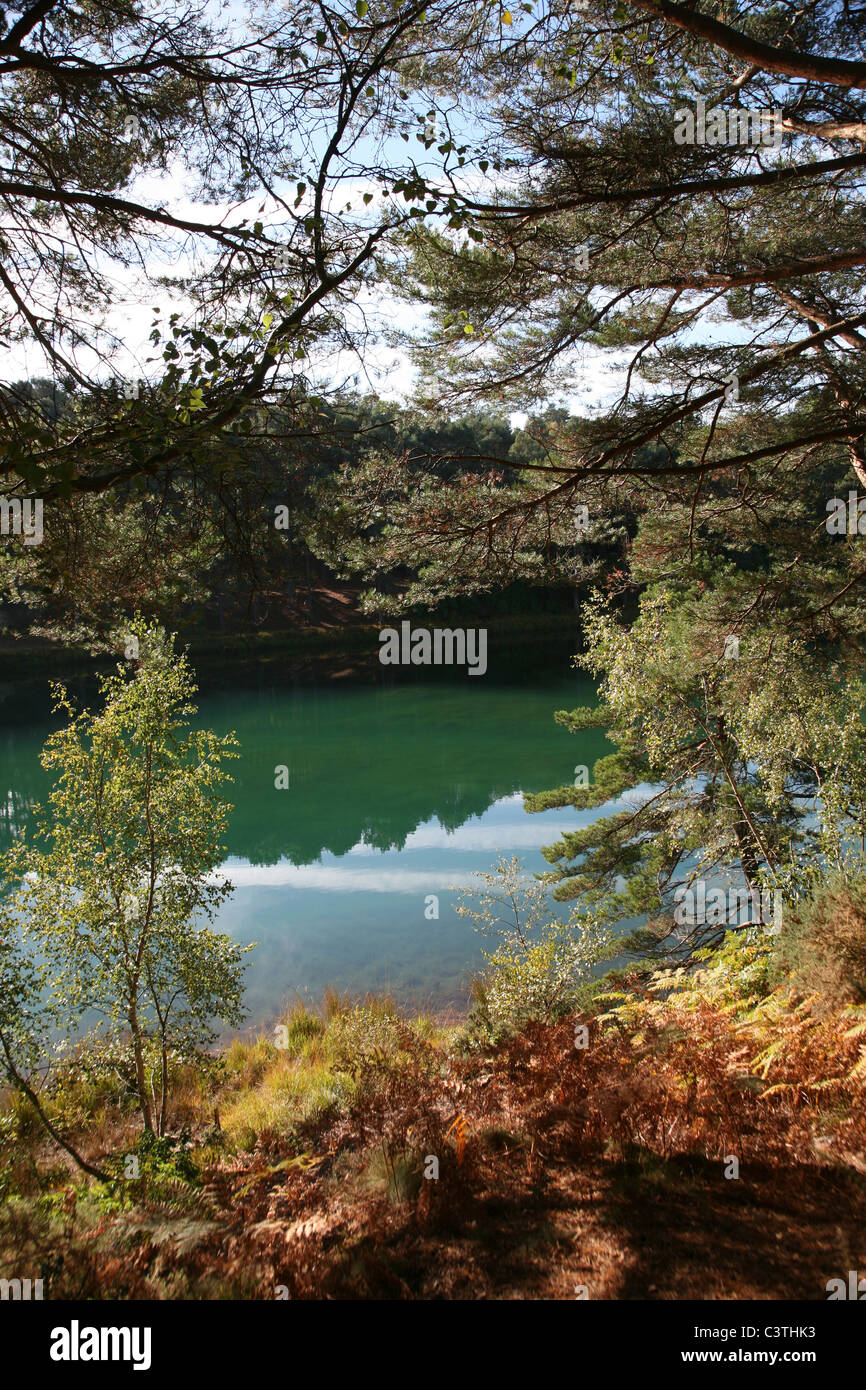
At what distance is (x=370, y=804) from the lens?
20484mm

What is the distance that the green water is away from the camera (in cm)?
1139

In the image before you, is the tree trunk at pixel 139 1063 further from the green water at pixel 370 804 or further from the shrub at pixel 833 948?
the shrub at pixel 833 948

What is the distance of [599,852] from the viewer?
10.8 metres

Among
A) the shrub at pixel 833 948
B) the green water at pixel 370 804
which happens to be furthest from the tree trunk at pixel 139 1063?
the shrub at pixel 833 948

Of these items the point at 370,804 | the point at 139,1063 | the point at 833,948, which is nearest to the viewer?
the point at 833,948

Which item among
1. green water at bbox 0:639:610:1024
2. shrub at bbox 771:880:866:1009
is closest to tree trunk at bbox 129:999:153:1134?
green water at bbox 0:639:610:1024

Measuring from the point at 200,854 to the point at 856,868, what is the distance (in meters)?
5.15

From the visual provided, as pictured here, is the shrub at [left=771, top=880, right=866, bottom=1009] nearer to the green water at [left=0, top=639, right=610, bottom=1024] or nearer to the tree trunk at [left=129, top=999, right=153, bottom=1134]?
the tree trunk at [left=129, top=999, right=153, bottom=1134]

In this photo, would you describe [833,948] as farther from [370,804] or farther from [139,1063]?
[370,804]

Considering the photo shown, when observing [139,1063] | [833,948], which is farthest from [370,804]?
[833,948]

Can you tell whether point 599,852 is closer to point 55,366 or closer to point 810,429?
point 810,429

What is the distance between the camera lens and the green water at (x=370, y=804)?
11.4 meters
